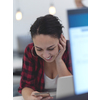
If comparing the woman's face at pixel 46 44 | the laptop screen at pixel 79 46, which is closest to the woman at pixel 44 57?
the woman's face at pixel 46 44

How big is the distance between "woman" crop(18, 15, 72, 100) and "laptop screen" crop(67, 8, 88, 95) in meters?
0.16

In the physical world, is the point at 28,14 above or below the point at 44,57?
above

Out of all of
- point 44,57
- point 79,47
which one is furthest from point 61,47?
point 79,47

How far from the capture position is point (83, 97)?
0.25 m

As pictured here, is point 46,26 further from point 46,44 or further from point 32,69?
point 32,69

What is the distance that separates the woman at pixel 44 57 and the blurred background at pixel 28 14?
4 centimetres

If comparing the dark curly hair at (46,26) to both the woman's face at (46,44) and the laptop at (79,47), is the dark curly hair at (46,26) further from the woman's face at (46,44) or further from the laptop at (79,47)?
the laptop at (79,47)

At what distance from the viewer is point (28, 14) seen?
0.99m

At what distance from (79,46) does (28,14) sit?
32.2 inches

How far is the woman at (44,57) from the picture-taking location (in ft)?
1.30

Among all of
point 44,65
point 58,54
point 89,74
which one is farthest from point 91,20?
point 44,65
